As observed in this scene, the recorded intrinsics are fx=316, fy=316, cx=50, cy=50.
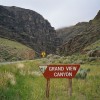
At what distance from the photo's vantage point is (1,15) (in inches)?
6644

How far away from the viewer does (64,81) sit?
51.6 ft

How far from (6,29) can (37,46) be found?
4078 centimetres

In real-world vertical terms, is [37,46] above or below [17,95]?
above

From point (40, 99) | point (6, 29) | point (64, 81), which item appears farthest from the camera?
point (6, 29)

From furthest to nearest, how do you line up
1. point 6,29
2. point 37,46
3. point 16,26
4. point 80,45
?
point 37,46, point 16,26, point 6,29, point 80,45

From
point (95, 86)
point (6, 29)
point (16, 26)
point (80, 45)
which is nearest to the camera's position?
point (95, 86)

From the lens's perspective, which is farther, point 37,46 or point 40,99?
point 37,46

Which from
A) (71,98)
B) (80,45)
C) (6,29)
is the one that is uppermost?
(6,29)

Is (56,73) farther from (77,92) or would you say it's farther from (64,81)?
(64,81)

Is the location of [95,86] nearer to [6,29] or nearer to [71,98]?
[71,98]

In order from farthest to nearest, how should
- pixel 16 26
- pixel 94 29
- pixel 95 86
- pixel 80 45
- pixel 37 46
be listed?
pixel 37 46 → pixel 16 26 → pixel 80 45 → pixel 94 29 → pixel 95 86

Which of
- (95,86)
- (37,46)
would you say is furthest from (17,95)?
(37,46)

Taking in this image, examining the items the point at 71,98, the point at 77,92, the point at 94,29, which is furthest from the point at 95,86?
the point at 94,29

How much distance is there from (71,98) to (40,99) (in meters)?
1.23
